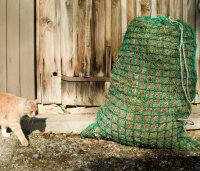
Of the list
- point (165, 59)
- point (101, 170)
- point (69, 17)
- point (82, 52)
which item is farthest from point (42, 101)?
point (165, 59)

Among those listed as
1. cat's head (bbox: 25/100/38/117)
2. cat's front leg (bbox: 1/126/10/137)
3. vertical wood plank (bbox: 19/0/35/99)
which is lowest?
cat's front leg (bbox: 1/126/10/137)

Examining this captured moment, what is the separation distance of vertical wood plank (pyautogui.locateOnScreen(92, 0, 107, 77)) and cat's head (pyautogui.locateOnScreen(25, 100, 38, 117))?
1121mm

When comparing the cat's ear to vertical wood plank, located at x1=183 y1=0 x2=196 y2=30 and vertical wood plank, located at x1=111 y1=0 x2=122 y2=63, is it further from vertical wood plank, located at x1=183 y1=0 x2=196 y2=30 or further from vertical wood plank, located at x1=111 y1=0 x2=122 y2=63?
vertical wood plank, located at x1=183 y1=0 x2=196 y2=30

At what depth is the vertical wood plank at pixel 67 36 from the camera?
178 inches

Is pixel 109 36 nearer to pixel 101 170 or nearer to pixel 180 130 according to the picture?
pixel 180 130

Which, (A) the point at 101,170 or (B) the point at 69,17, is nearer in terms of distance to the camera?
(A) the point at 101,170

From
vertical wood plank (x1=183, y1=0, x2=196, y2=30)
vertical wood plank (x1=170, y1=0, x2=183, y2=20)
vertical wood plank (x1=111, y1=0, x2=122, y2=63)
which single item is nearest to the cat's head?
vertical wood plank (x1=111, y1=0, x2=122, y2=63)

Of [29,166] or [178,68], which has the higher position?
[178,68]

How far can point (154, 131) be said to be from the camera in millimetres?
3795

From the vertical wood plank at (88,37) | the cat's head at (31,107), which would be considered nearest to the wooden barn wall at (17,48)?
the cat's head at (31,107)

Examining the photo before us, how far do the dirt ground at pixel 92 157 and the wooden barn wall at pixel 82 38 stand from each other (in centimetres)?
86

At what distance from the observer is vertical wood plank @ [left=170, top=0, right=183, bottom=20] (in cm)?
469

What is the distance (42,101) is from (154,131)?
6.53ft

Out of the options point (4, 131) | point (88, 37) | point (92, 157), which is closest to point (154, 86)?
point (92, 157)
